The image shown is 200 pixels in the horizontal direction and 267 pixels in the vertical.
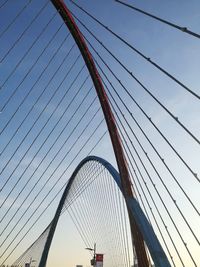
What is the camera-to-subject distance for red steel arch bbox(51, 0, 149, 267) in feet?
68.3

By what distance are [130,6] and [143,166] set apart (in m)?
7.77

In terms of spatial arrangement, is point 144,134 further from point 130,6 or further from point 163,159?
point 130,6

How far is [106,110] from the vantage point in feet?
75.4

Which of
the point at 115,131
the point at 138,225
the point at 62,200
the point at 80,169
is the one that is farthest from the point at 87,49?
the point at 62,200

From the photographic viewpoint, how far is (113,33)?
53.9 feet

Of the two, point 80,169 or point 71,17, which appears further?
point 80,169

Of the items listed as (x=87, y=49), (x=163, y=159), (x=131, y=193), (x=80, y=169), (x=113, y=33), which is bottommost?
(x=163, y=159)

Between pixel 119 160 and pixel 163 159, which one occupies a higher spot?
pixel 119 160

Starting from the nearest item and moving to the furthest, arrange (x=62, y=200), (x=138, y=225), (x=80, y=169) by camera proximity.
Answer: (x=138, y=225)
(x=80, y=169)
(x=62, y=200)

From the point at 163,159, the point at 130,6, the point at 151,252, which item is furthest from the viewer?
the point at 151,252

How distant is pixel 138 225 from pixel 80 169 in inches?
828

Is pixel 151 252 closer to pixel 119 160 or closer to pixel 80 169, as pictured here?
pixel 119 160

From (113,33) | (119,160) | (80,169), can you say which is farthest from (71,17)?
(80,169)

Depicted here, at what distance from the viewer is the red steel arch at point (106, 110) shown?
20.8 meters
